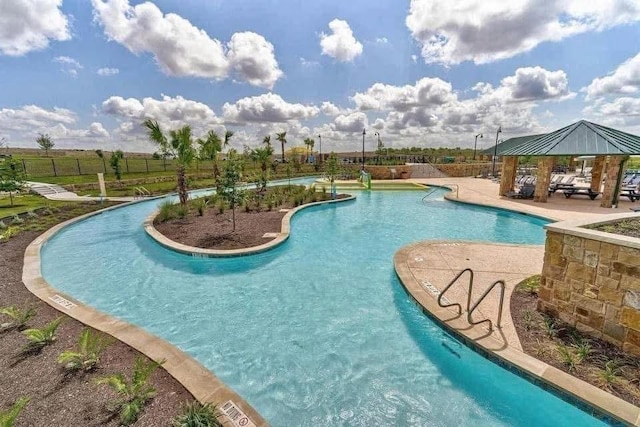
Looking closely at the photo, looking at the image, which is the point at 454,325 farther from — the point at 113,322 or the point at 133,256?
the point at 133,256

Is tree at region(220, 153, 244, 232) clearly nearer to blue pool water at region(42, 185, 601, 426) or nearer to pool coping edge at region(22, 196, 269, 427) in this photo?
blue pool water at region(42, 185, 601, 426)

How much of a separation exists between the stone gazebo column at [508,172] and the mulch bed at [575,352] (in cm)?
1439

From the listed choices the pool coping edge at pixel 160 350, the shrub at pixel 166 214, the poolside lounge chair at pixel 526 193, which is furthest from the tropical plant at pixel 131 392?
the poolside lounge chair at pixel 526 193

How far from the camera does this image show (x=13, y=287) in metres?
5.75

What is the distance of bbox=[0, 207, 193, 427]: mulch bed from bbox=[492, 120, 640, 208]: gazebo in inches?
655

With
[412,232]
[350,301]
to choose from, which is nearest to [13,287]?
[350,301]

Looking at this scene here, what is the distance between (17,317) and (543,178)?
1933 cm

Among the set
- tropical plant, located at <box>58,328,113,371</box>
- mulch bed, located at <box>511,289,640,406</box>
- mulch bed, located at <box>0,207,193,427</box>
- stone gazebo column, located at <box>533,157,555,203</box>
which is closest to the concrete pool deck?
mulch bed, located at <box>511,289,640,406</box>

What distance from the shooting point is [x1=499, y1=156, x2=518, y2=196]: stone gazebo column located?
1620 centimetres

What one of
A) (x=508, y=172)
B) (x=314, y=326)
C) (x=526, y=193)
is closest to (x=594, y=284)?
(x=314, y=326)

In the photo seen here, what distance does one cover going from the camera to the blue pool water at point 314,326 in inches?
132

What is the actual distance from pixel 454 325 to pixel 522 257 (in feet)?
12.8

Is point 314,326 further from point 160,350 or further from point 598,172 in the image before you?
point 598,172

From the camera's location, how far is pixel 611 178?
1290cm
